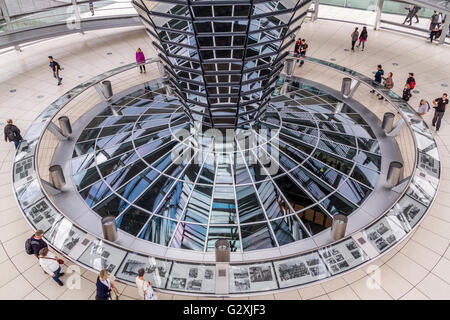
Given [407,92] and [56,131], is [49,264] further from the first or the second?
[407,92]

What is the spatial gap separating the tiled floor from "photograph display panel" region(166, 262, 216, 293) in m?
0.88

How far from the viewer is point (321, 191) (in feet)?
41.2

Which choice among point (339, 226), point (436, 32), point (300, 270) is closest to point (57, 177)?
point (300, 270)

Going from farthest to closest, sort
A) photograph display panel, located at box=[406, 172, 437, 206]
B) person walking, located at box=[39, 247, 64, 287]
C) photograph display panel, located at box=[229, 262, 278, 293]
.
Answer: photograph display panel, located at box=[406, 172, 437, 206]
person walking, located at box=[39, 247, 64, 287]
photograph display panel, located at box=[229, 262, 278, 293]

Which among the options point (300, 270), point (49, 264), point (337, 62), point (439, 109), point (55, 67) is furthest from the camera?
point (337, 62)

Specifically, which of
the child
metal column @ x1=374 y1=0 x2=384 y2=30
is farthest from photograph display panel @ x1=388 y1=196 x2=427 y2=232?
metal column @ x1=374 y1=0 x2=384 y2=30

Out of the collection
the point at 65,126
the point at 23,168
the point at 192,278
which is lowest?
the point at 192,278

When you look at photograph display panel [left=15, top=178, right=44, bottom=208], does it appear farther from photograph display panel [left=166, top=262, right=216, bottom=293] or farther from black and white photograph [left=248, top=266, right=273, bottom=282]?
black and white photograph [left=248, top=266, right=273, bottom=282]

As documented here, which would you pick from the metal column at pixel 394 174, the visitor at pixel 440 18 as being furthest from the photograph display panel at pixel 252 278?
the visitor at pixel 440 18

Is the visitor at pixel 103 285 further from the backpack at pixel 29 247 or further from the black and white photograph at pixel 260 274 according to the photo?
the black and white photograph at pixel 260 274

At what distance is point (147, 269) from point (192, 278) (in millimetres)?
1150

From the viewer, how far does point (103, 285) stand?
8836 millimetres

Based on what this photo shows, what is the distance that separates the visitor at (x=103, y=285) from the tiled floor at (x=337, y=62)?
819 millimetres

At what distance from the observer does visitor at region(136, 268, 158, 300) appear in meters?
8.86
